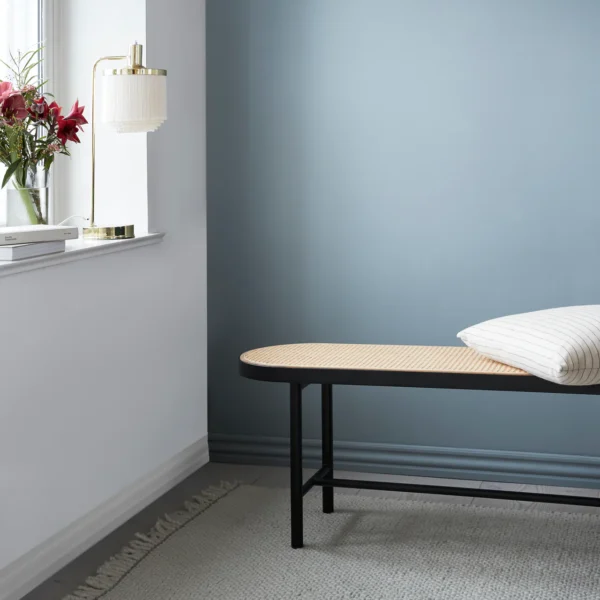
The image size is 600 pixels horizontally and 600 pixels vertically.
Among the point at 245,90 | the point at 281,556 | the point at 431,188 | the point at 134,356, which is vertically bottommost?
the point at 281,556

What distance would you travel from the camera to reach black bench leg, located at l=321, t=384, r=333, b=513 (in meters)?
2.86

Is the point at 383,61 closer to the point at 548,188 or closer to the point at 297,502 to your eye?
the point at 548,188

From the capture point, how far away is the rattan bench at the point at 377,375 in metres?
2.44

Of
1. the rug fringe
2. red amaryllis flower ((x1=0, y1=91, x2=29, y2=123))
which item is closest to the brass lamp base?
red amaryllis flower ((x1=0, y1=91, x2=29, y2=123))

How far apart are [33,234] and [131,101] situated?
0.59 metres

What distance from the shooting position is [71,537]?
2.61 metres

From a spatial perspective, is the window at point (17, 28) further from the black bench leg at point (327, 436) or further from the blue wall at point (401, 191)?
the black bench leg at point (327, 436)

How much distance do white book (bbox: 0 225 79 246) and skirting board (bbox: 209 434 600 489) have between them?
4.24ft

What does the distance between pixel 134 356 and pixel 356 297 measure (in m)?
0.84

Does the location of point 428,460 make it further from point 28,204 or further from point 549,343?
point 28,204

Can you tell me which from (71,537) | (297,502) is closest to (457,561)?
(297,502)

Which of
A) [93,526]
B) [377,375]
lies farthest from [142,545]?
[377,375]

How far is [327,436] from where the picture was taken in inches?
114

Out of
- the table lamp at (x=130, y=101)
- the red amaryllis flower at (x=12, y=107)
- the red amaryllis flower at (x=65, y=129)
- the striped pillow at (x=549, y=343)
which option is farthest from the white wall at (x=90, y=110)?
the striped pillow at (x=549, y=343)
